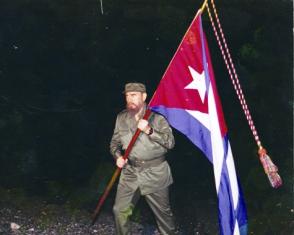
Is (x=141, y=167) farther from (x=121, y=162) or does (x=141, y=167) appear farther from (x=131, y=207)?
(x=131, y=207)

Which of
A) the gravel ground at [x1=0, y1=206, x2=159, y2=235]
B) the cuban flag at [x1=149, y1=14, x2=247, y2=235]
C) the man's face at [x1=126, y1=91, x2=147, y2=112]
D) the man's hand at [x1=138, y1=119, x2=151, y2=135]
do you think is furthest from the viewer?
the gravel ground at [x1=0, y1=206, x2=159, y2=235]

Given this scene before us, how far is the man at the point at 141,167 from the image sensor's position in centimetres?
648

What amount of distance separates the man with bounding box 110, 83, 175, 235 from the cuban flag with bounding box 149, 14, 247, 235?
342 millimetres

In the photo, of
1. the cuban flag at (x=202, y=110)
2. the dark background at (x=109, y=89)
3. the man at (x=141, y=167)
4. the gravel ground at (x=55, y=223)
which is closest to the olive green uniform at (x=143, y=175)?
the man at (x=141, y=167)

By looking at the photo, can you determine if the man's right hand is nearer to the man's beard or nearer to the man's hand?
the man's hand

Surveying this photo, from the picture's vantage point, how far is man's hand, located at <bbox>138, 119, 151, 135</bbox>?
620 centimetres

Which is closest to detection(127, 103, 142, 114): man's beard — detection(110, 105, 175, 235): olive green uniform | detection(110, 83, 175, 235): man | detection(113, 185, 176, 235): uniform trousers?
detection(110, 83, 175, 235): man

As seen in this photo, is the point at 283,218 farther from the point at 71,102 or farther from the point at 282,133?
the point at 71,102

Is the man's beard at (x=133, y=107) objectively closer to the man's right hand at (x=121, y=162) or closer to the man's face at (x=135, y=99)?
the man's face at (x=135, y=99)

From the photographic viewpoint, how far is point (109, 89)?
26.6 feet

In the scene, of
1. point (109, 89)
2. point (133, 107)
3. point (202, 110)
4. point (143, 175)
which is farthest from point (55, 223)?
point (202, 110)

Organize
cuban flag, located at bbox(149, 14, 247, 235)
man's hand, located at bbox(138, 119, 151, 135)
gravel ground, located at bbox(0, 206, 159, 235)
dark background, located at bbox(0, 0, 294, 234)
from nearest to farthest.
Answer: cuban flag, located at bbox(149, 14, 247, 235)
man's hand, located at bbox(138, 119, 151, 135)
gravel ground, located at bbox(0, 206, 159, 235)
dark background, located at bbox(0, 0, 294, 234)

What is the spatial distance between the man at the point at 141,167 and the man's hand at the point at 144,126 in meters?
0.18

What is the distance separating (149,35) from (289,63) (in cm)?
180
